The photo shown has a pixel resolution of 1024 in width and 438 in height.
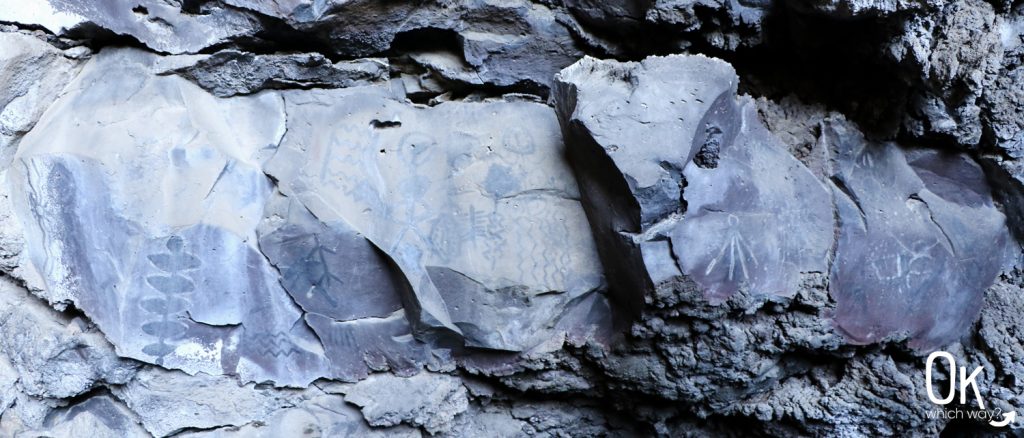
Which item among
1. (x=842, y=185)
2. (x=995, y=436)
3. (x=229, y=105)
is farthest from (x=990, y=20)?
(x=229, y=105)

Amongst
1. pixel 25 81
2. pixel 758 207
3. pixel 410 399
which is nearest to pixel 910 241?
pixel 758 207

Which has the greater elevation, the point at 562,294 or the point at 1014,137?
the point at 1014,137

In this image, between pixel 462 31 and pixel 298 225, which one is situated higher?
pixel 462 31

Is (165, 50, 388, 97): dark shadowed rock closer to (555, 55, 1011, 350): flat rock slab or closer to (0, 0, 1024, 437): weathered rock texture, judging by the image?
(0, 0, 1024, 437): weathered rock texture

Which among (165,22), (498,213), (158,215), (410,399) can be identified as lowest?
(410,399)

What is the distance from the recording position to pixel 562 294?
1.88 metres

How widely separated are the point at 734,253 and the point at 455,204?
636 mm

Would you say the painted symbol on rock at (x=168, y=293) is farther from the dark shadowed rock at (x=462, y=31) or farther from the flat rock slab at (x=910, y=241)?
the flat rock slab at (x=910, y=241)

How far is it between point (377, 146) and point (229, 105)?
351 millimetres

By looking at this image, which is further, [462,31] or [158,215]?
[462,31]

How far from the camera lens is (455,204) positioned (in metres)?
1.88

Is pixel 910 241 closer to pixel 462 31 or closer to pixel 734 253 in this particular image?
pixel 734 253

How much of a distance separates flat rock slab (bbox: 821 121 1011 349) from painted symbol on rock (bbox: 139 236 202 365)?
145 cm

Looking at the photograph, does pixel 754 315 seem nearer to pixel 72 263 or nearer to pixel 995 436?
pixel 995 436
